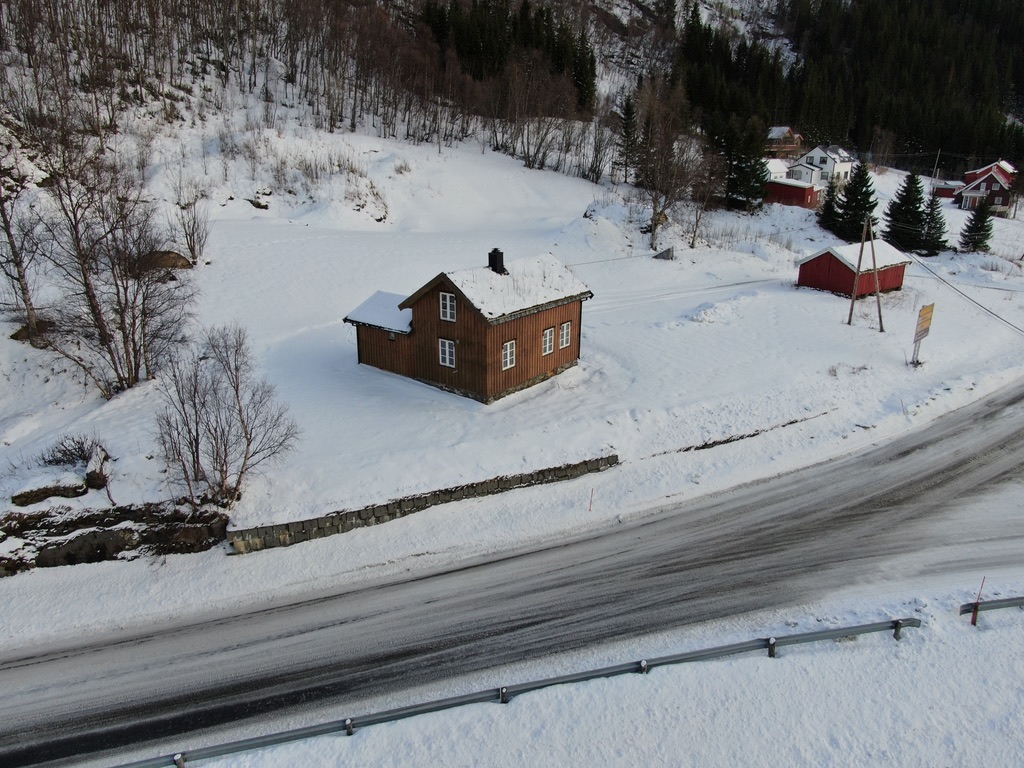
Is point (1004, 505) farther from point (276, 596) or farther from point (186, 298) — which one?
point (186, 298)

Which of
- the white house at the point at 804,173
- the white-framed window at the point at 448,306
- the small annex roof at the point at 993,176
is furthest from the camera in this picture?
the small annex roof at the point at 993,176

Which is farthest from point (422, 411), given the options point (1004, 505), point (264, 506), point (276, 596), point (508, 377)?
point (1004, 505)

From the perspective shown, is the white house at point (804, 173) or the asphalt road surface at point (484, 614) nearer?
the asphalt road surface at point (484, 614)

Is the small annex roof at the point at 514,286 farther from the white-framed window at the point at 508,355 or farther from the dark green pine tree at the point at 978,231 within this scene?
the dark green pine tree at the point at 978,231

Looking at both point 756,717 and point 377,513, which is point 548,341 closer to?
point 377,513

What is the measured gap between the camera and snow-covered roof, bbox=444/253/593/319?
80.1 feet

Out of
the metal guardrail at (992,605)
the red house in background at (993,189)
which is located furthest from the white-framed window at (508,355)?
the red house in background at (993,189)

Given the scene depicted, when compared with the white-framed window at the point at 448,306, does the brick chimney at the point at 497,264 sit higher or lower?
higher

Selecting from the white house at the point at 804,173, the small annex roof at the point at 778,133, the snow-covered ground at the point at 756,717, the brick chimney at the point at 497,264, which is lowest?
the snow-covered ground at the point at 756,717

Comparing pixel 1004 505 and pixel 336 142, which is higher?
pixel 336 142

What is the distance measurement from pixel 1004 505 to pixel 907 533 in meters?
3.79

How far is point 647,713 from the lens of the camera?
1282 cm

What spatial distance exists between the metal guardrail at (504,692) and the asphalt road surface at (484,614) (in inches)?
56.4

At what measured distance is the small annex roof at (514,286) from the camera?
Result: 80.0 ft
